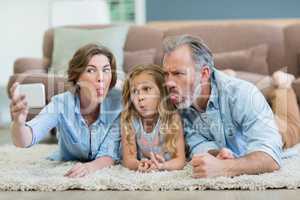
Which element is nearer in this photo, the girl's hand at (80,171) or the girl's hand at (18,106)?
the girl's hand at (18,106)

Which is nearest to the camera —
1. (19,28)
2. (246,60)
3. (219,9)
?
(246,60)

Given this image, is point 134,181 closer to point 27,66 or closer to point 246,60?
point 246,60

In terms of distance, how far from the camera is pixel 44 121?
1558mm

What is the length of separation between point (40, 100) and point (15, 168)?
334 mm

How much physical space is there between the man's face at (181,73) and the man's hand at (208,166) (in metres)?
0.21

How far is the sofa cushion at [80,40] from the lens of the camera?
284 cm

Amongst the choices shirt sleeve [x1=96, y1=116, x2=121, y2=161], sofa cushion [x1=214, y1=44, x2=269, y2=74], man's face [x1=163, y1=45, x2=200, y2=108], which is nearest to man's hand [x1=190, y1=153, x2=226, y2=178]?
man's face [x1=163, y1=45, x2=200, y2=108]

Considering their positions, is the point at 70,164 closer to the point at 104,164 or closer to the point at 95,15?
the point at 104,164

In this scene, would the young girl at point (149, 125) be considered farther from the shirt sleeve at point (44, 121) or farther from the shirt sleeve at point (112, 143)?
the shirt sleeve at point (44, 121)

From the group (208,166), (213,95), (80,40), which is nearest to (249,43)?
(80,40)

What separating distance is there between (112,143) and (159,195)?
0.37 metres

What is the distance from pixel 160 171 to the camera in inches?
60.1

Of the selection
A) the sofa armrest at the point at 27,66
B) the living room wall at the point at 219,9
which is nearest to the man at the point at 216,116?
the sofa armrest at the point at 27,66

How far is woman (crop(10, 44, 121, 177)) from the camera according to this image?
152 cm
